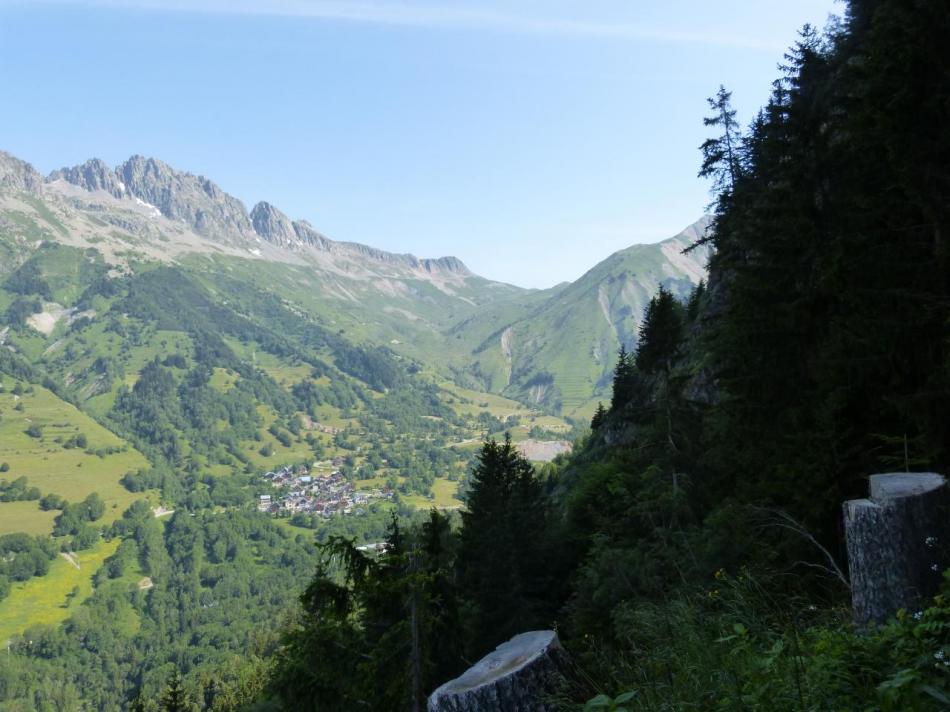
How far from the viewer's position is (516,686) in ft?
14.3

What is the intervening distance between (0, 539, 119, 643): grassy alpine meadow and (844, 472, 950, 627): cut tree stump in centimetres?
18678

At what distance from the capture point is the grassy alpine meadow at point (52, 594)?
148 meters

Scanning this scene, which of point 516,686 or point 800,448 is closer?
point 516,686

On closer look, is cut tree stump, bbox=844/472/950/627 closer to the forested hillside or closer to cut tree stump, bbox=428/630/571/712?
the forested hillside

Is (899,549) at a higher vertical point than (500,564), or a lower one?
higher

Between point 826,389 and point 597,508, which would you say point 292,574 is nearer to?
point 597,508

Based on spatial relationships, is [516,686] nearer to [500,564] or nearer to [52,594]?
[500,564]

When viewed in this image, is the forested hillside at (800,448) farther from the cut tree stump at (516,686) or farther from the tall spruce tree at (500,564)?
the tall spruce tree at (500,564)

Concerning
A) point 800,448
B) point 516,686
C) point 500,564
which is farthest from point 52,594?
point 516,686

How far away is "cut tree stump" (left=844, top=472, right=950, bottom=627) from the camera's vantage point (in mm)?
5000

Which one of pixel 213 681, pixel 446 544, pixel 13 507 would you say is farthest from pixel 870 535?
pixel 13 507

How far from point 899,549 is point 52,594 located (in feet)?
688

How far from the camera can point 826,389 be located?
1113cm

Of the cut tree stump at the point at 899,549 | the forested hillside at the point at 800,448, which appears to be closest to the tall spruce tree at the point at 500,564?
the forested hillside at the point at 800,448
